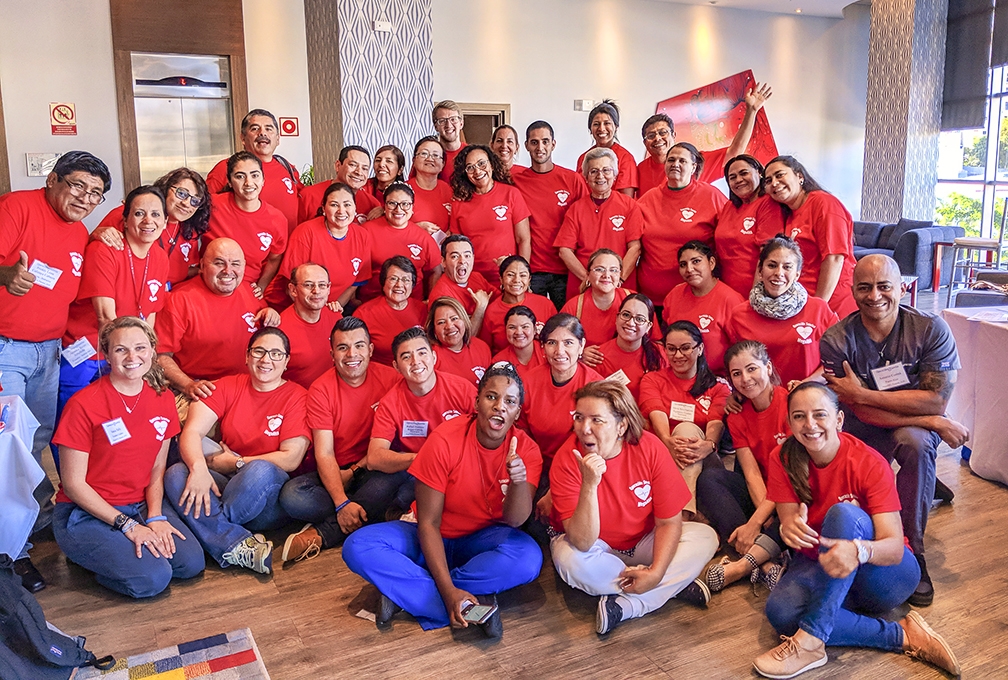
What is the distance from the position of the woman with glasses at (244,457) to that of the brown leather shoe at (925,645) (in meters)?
2.45

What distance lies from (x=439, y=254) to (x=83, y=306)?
1.85m

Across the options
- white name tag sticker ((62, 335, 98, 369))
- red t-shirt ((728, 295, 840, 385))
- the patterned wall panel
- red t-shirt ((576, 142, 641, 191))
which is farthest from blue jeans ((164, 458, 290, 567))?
the patterned wall panel

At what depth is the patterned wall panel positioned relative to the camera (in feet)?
21.8

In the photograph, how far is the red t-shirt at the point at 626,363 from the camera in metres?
4.03

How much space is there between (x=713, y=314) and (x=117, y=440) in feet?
9.08

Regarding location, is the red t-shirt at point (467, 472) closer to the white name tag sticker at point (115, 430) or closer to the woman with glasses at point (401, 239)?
the white name tag sticker at point (115, 430)

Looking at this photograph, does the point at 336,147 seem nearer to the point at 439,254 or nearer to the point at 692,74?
the point at 439,254

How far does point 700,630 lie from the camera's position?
9.70 ft

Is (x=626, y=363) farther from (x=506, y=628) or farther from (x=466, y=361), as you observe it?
(x=506, y=628)

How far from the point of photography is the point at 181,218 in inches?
160

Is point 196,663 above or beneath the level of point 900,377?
beneath

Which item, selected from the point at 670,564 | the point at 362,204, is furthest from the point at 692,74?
the point at 670,564

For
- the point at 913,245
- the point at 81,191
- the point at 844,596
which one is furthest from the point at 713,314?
the point at 913,245

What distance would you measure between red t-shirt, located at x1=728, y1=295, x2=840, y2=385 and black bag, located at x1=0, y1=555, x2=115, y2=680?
2.99m
